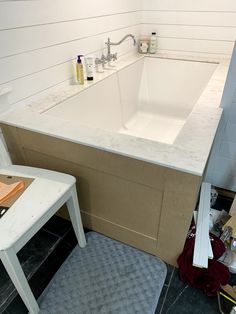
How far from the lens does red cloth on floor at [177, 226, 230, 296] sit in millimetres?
1154

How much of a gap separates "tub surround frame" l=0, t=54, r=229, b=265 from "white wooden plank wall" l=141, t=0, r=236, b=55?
37.8 inches

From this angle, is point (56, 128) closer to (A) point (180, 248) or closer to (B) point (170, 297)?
(A) point (180, 248)

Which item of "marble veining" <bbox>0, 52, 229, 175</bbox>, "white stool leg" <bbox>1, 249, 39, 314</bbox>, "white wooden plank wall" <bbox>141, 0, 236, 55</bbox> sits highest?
"white wooden plank wall" <bbox>141, 0, 236, 55</bbox>

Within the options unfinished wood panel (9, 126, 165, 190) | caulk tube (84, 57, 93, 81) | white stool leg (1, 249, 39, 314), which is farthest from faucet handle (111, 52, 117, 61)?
white stool leg (1, 249, 39, 314)

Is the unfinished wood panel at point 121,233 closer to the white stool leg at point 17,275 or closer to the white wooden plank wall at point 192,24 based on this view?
the white stool leg at point 17,275

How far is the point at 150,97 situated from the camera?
2.46 meters

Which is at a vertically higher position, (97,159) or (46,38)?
(46,38)

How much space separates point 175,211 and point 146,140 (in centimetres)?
35

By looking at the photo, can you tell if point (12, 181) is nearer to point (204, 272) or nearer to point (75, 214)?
point (75, 214)

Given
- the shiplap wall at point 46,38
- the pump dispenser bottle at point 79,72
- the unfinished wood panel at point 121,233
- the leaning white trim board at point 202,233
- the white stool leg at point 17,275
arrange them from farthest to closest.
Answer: the pump dispenser bottle at point 79,72 → the unfinished wood panel at point 121,233 → the shiplap wall at point 46,38 → the leaning white trim board at point 202,233 → the white stool leg at point 17,275

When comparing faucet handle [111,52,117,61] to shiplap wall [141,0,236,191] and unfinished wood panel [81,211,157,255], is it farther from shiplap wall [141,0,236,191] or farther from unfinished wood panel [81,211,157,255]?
unfinished wood panel [81,211,157,255]

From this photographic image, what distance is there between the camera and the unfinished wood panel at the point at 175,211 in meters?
0.93

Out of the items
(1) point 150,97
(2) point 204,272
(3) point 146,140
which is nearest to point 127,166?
(3) point 146,140

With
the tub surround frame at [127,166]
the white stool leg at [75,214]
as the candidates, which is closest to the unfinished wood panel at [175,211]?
the tub surround frame at [127,166]
